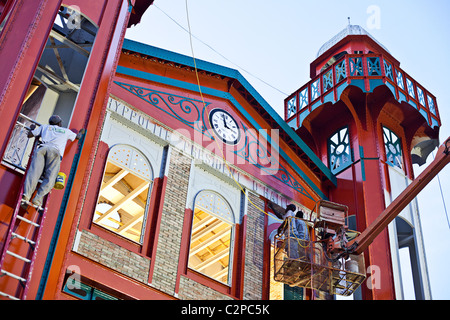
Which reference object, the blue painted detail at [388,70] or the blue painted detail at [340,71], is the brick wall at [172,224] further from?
the blue painted detail at [388,70]

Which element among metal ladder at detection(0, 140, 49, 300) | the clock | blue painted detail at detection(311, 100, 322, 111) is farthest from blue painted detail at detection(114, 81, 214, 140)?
metal ladder at detection(0, 140, 49, 300)

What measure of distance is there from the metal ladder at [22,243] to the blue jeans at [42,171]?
0.39 feet

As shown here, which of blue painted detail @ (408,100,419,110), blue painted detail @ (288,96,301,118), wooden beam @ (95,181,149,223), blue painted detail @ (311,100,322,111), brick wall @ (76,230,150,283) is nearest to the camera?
brick wall @ (76,230,150,283)

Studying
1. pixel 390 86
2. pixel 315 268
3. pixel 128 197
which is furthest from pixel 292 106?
pixel 128 197

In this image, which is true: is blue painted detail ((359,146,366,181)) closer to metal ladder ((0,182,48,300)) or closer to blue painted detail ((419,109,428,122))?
blue painted detail ((419,109,428,122))

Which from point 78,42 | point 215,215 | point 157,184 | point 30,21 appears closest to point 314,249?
point 215,215

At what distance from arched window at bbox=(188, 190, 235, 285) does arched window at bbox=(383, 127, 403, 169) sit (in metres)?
7.76

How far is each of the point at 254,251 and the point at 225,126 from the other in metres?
4.24

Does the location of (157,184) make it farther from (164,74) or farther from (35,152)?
(35,152)

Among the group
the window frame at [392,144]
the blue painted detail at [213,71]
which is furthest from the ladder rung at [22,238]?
the window frame at [392,144]

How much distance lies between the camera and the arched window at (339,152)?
76.4 feet

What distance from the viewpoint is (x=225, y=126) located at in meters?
20.2

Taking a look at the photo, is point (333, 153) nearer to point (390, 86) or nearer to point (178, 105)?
point (390, 86)

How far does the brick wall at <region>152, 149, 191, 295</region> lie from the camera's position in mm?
15484
